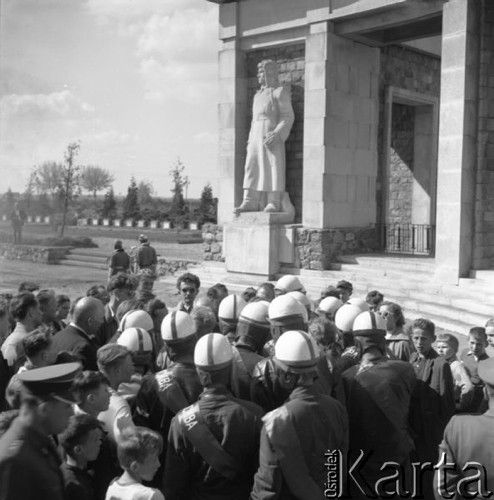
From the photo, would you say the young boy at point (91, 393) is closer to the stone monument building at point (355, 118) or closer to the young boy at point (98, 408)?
the young boy at point (98, 408)

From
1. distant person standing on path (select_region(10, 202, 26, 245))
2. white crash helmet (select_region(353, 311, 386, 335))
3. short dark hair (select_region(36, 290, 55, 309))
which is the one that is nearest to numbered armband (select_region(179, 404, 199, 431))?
white crash helmet (select_region(353, 311, 386, 335))

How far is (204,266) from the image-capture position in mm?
14602

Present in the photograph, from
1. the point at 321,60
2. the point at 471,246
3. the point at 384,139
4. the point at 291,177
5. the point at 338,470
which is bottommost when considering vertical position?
the point at 338,470

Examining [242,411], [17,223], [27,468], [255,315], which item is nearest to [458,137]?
[255,315]

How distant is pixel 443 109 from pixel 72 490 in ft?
31.1

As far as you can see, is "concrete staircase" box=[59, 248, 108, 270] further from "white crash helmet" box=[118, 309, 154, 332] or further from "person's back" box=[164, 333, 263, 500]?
"person's back" box=[164, 333, 263, 500]

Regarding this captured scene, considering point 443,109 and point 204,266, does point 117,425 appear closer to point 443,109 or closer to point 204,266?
point 443,109

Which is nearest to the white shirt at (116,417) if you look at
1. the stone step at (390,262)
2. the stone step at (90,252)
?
the stone step at (390,262)

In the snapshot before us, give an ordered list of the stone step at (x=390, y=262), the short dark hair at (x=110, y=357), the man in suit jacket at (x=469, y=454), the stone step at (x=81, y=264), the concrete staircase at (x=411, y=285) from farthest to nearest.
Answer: the stone step at (x=81, y=264), the stone step at (x=390, y=262), the concrete staircase at (x=411, y=285), the short dark hair at (x=110, y=357), the man in suit jacket at (x=469, y=454)

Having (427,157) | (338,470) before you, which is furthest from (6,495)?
(427,157)

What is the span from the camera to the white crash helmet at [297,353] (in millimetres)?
3182

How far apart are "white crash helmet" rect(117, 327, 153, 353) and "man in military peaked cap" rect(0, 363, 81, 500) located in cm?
113

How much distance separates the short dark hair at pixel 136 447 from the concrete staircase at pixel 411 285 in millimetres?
7372

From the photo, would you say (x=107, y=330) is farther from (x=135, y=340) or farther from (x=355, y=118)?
(x=355, y=118)
